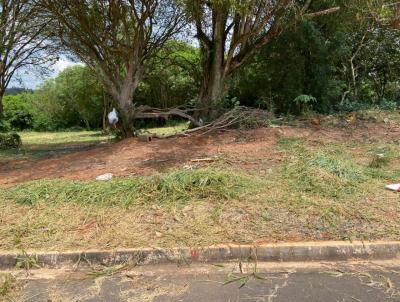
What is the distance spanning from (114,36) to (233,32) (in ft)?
10.0

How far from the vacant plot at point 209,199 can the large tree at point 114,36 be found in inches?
137

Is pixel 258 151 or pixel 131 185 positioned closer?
pixel 131 185

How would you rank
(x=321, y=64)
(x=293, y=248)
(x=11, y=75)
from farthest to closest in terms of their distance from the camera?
(x=11, y=75)
(x=321, y=64)
(x=293, y=248)

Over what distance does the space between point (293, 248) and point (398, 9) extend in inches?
335

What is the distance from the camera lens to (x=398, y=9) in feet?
33.0

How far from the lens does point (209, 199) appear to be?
491 cm

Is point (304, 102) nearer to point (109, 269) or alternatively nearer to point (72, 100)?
point (109, 269)

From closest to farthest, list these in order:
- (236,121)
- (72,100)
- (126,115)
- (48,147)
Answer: (236,121) < (126,115) < (48,147) < (72,100)

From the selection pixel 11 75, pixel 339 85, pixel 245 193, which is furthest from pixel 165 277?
pixel 11 75

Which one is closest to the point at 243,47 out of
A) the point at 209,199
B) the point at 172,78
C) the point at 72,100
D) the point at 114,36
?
the point at 114,36

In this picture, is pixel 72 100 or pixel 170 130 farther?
pixel 72 100

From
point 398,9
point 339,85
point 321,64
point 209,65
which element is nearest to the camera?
point 398,9

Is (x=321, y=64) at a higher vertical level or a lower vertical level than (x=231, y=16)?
lower

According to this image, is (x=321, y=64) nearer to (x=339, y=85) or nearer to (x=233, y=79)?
(x=339, y=85)
